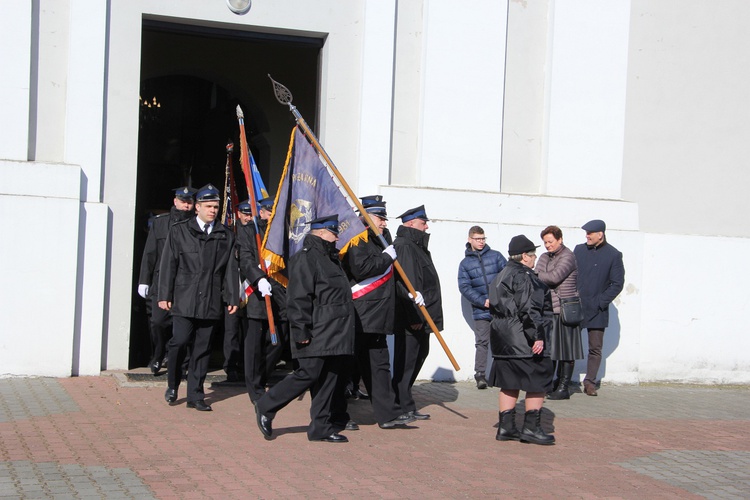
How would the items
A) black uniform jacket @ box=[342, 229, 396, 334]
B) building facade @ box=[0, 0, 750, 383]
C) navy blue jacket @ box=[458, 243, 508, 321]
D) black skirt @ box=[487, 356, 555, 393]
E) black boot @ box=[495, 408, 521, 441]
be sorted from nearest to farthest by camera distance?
black skirt @ box=[487, 356, 555, 393] < black boot @ box=[495, 408, 521, 441] < black uniform jacket @ box=[342, 229, 396, 334] < building facade @ box=[0, 0, 750, 383] < navy blue jacket @ box=[458, 243, 508, 321]

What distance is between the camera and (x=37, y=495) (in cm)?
545

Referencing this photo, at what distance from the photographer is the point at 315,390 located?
745cm

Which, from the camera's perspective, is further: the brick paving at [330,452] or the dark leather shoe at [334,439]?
the dark leather shoe at [334,439]

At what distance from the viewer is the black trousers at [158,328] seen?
31.7 feet

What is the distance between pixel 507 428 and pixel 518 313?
945mm

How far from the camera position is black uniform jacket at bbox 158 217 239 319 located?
A: 8219 millimetres

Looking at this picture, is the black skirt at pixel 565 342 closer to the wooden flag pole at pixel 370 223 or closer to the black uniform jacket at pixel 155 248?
the wooden flag pole at pixel 370 223

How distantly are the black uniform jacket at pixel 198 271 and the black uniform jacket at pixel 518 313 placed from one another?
7.74 feet

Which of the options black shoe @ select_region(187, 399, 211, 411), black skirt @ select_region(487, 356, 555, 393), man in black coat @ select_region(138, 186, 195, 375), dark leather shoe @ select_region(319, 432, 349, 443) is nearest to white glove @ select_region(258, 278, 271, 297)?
black shoe @ select_region(187, 399, 211, 411)

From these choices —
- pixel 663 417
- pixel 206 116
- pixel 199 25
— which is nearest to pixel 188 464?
pixel 663 417

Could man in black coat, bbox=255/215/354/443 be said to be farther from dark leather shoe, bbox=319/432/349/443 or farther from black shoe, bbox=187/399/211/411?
black shoe, bbox=187/399/211/411

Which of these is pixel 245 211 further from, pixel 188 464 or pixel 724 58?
pixel 724 58

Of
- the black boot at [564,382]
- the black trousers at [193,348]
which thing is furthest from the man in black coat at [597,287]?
the black trousers at [193,348]

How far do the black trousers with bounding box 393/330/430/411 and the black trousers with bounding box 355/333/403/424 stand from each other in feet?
1.21
